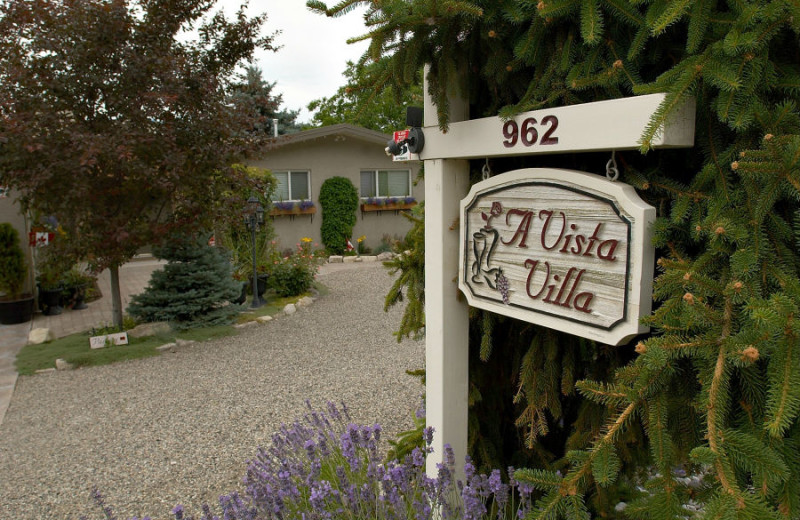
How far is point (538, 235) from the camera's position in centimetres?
184

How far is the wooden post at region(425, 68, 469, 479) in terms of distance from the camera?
2.24 metres

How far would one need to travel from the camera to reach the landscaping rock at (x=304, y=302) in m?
9.05

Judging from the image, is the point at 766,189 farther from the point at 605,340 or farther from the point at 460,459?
the point at 460,459

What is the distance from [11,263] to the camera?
27.1 feet

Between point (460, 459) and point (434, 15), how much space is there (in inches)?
67.1

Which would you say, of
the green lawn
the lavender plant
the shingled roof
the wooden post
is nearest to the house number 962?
the wooden post

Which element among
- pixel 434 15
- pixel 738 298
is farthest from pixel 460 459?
pixel 434 15

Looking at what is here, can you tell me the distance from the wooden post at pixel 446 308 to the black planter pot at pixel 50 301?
8405mm

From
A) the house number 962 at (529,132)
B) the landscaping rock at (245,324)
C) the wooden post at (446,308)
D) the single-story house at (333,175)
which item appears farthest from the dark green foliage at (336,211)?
the house number 962 at (529,132)

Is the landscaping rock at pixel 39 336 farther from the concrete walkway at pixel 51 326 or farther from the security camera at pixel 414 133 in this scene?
the security camera at pixel 414 133

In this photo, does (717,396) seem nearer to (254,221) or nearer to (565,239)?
(565,239)

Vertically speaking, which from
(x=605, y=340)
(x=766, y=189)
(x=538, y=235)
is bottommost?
(x=605, y=340)

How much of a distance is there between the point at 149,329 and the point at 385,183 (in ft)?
30.2

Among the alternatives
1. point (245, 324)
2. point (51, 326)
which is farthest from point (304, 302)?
point (51, 326)
